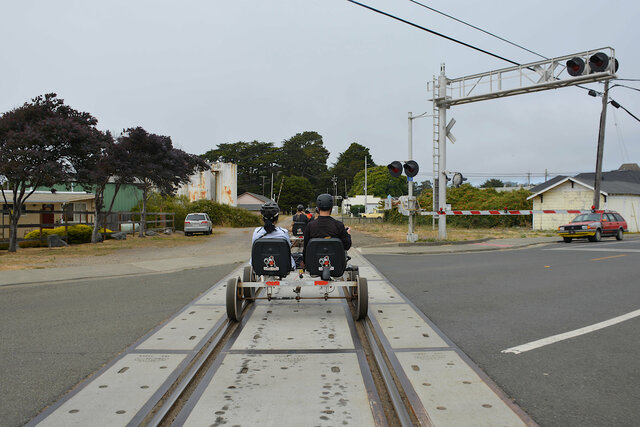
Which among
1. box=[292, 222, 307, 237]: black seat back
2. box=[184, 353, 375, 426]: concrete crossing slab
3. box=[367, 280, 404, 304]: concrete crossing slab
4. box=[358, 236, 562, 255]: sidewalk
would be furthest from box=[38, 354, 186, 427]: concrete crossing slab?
box=[358, 236, 562, 255]: sidewalk

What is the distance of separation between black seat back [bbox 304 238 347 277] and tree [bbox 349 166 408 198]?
3733 inches

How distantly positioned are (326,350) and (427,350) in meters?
1.08

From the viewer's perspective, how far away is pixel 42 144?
1694cm

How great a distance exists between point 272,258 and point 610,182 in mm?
40359

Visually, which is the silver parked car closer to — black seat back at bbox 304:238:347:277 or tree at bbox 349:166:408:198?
black seat back at bbox 304:238:347:277

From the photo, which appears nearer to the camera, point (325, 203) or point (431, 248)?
point (325, 203)

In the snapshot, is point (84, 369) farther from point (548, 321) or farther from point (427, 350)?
point (548, 321)

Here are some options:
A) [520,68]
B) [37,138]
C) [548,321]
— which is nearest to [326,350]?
[548,321]

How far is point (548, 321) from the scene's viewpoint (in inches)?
255

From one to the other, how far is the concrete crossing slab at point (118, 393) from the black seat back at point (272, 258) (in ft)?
5.79

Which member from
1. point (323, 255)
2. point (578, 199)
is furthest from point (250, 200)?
point (323, 255)

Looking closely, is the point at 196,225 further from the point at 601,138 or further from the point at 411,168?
the point at 601,138

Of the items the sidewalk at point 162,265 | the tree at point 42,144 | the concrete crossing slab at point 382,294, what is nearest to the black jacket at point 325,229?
the concrete crossing slab at point 382,294

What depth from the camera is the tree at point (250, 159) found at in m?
100
